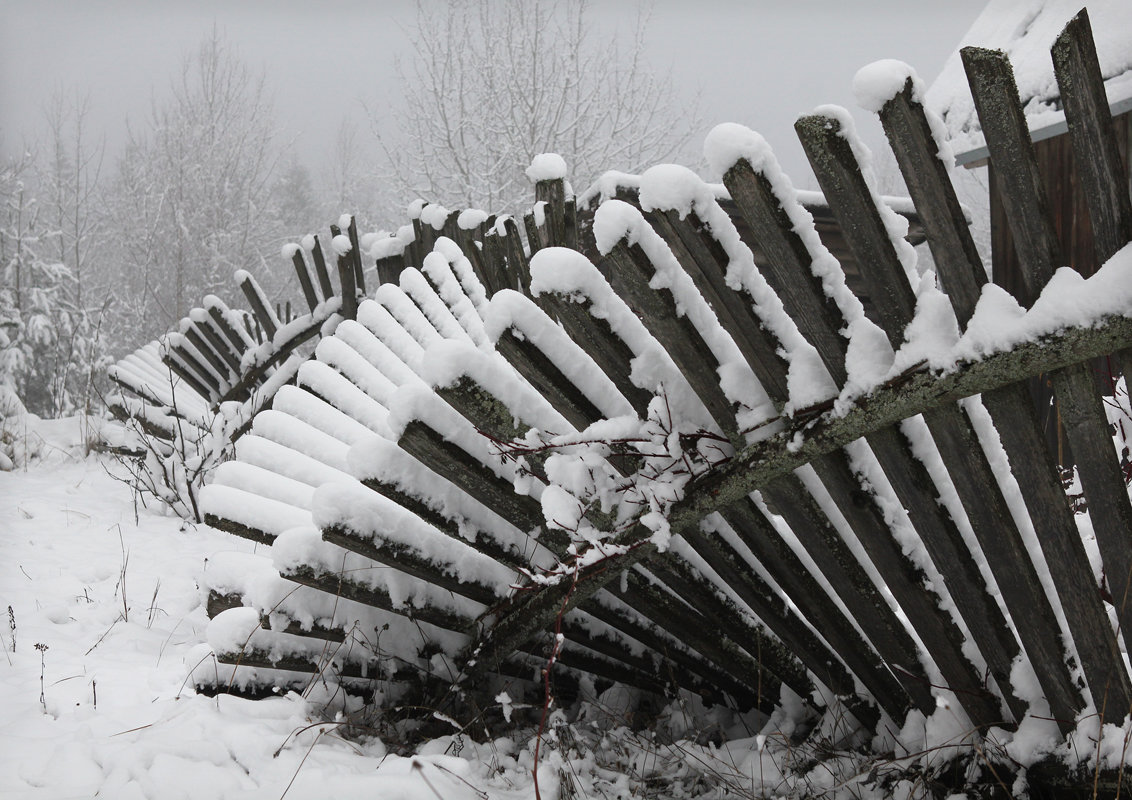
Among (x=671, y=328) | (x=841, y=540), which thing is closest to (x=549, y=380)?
(x=671, y=328)

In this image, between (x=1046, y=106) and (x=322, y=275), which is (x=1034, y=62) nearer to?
(x=1046, y=106)

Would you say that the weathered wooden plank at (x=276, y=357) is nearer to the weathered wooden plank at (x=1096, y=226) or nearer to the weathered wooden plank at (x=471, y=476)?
the weathered wooden plank at (x=471, y=476)

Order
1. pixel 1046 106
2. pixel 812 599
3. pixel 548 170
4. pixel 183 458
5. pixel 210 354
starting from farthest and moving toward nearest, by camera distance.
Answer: pixel 210 354, pixel 1046 106, pixel 183 458, pixel 548 170, pixel 812 599

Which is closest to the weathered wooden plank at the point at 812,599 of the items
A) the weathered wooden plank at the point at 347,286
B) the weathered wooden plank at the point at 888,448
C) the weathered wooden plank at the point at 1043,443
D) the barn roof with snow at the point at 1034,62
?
the weathered wooden plank at the point at 888,448

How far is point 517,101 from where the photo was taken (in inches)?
717

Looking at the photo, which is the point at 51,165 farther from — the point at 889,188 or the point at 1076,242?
the point at 889,188

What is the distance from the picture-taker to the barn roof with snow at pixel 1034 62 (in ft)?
17.2

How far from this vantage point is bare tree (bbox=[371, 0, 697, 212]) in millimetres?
18219

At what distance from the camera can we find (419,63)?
746 inches

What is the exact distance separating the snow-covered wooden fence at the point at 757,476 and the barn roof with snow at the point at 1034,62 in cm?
428

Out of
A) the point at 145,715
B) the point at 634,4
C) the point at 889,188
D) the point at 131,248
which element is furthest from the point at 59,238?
the point at 889,188

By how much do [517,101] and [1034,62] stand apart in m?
13.7

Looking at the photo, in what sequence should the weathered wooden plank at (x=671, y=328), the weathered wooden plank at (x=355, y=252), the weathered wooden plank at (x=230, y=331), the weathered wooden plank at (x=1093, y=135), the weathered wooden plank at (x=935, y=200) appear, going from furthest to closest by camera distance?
the weathered wooden plank at (x=230, y=331) < the weathered wooden plank at (x=355, y=252) < the weathered wooden plank at (x=671, y=328) < the weathered wooden plank at (x=935, y=200) < the weathered wooden plank at (x=1093, y=135)

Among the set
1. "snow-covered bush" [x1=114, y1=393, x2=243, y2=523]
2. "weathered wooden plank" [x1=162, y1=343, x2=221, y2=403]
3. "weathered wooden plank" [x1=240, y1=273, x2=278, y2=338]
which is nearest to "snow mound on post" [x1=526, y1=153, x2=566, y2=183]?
"snow-covered bush" [x1=114, y1=393, x2=243, y2=523]
